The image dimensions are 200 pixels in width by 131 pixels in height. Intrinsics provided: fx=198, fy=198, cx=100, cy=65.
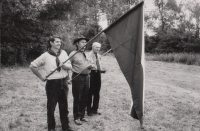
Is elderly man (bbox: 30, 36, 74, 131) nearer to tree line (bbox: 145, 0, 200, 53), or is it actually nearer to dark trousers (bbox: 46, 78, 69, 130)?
dark trousers (bbox: 46, 78, 69, 130)

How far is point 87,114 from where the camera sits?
207 inches

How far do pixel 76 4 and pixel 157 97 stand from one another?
9510 millimetres

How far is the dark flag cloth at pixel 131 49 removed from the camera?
9.75 ft

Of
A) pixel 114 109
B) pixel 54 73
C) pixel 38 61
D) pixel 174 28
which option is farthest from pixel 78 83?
pixel 174 28

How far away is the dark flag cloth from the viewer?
2.97m

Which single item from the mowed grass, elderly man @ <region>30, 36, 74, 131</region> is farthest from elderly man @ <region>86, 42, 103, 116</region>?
elderly man @ <region>30, 36, 74, 131</region>

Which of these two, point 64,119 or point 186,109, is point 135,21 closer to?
point 64,119

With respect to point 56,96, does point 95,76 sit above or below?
above

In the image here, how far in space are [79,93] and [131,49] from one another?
203 cm

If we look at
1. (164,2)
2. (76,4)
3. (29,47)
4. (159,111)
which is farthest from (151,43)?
(159,111)

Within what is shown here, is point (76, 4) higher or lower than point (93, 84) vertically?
higher

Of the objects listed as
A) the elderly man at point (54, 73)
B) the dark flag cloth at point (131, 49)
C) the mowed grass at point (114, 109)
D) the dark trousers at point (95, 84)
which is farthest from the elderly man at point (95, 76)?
the dark flag cloth at point (131, 49)

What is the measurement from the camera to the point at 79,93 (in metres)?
4.56

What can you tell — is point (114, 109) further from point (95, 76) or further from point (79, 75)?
point (79, 75)
